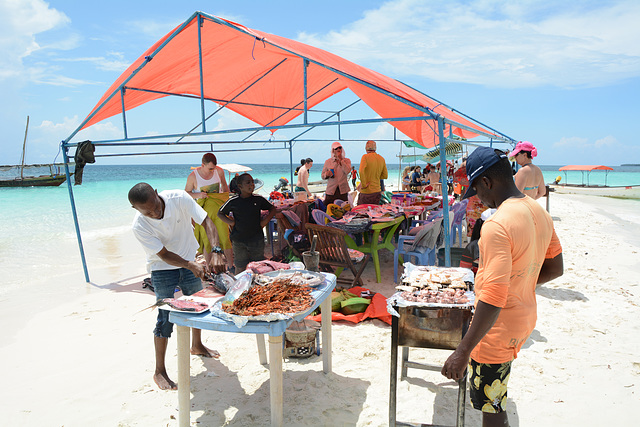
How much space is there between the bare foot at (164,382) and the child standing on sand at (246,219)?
2236 millimetres

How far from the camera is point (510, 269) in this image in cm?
170

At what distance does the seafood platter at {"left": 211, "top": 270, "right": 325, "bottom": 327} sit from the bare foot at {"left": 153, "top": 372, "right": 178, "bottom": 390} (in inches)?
47.5

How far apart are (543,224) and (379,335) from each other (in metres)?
2.78

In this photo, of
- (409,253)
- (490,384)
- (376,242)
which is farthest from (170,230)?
(409,253)

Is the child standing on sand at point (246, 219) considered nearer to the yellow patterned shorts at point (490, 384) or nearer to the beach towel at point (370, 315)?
the beach towel at point (370, 315)

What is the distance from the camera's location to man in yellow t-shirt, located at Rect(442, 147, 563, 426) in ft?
5.60

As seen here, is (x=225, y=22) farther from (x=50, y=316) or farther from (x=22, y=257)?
(x=22, y=257)

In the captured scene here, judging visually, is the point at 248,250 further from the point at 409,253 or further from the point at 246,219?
the point at 409,253

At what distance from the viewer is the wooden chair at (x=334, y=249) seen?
18.2ft

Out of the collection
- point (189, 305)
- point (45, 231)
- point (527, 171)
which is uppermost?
point (527, 171)

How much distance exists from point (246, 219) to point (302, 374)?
240cm

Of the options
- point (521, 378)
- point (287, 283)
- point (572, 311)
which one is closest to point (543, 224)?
point (287, 283)

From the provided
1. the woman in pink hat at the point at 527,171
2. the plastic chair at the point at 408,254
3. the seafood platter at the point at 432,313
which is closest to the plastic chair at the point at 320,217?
the plastic chair at the point at 408,254

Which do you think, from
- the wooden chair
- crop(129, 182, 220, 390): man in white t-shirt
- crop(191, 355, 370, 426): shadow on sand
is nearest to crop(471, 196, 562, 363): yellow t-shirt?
crop(191, 355, 370, 426): shadow on sand
